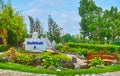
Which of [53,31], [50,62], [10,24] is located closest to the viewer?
[50,62]

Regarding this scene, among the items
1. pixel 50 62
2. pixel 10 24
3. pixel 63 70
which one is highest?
pixel 10 24

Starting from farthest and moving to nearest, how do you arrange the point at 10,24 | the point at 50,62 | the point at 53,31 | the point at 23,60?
the point at 53,31
the point at 10,24
the point at 23,60
the point at 50,62

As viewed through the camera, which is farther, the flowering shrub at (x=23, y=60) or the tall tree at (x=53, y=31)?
the tall tree at (x=53, y=31)

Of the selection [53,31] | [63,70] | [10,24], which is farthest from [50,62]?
[53,31]

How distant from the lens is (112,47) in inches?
1371

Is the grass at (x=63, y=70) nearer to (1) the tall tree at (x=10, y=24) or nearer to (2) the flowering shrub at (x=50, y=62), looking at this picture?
(2) the flowering shrub at (x=50, y=62)

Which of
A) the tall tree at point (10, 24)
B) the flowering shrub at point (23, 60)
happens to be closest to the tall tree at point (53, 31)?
the tall tree at point (10, 24)

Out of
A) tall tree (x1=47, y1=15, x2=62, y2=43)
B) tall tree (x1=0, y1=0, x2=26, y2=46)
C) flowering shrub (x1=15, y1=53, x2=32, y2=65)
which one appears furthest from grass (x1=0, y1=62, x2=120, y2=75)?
A: tall tree (x1=47, y1=15, x2=62, y2=43)

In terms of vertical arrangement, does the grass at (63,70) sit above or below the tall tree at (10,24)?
below

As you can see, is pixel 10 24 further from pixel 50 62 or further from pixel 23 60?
pixel 50 62

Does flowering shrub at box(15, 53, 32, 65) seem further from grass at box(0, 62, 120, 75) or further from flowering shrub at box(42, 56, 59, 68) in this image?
grass at box(0, 62, 120, 75)

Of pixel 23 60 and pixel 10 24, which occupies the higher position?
pixel 10 24

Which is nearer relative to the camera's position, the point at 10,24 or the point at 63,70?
the point at 63,70

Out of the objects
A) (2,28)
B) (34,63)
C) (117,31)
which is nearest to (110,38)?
(117,31)
